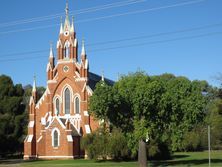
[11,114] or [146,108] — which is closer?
[146,108]

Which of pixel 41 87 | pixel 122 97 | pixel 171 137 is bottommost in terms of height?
pixel 171 137

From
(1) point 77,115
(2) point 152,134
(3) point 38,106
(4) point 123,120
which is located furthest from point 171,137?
(3) point 38,106

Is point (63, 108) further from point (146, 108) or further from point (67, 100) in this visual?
point (146, 108)

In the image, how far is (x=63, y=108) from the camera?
277 feet

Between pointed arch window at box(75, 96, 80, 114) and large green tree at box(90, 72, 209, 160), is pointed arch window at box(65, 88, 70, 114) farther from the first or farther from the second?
large green tree at box(90, 72, 209, 160)

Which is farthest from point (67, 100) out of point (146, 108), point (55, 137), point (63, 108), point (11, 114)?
point (146, 108)

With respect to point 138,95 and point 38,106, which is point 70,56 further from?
point 138,95

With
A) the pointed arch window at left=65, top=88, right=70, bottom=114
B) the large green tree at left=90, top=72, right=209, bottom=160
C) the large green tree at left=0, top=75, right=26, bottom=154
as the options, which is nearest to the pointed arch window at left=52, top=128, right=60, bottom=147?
the pointed arch window at left=65, top=88, right=70, bottom=114

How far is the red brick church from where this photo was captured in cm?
7900

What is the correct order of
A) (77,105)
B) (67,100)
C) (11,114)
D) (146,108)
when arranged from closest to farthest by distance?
(146,108)
(77,105)
(67,100)
(11,114)

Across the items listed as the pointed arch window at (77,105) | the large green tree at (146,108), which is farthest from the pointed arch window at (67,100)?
the large green tree at (146,108)

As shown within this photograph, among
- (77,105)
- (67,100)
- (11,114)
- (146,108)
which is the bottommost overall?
(146,108)

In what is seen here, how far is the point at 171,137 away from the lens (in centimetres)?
5359

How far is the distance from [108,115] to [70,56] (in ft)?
118
